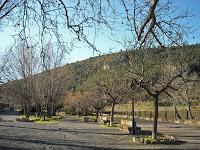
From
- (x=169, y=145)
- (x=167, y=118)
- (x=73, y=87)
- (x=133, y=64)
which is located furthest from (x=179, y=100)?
(x=73, y=87)

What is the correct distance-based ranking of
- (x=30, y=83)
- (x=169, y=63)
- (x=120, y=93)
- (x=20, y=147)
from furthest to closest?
(x=30, y=83), (x=120, y=93), (x=169, y=63), (x=20, y=147)

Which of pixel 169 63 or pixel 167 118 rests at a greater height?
pixel 169 63

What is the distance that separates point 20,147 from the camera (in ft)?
70.7

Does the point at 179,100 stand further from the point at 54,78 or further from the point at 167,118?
the point at 54,78

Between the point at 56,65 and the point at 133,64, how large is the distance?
35.8 meters

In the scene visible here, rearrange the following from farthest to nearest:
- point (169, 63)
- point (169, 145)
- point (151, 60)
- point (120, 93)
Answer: point (120, 93), point (169, 63), point (151, 60), point (169, 145)

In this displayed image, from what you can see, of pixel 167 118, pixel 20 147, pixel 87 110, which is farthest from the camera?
pixel 87 110

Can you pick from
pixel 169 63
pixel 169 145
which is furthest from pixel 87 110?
pixel 169 145

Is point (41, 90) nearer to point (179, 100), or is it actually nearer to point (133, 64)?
point (179, 100)

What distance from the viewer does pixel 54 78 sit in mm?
67375

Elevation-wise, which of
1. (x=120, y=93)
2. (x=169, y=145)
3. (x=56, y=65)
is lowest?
(x=169, y=145)

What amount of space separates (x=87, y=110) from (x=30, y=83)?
2688 cm

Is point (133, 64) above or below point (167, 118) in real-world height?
above

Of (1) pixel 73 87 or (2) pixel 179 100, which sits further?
(1) pixel 73 87
